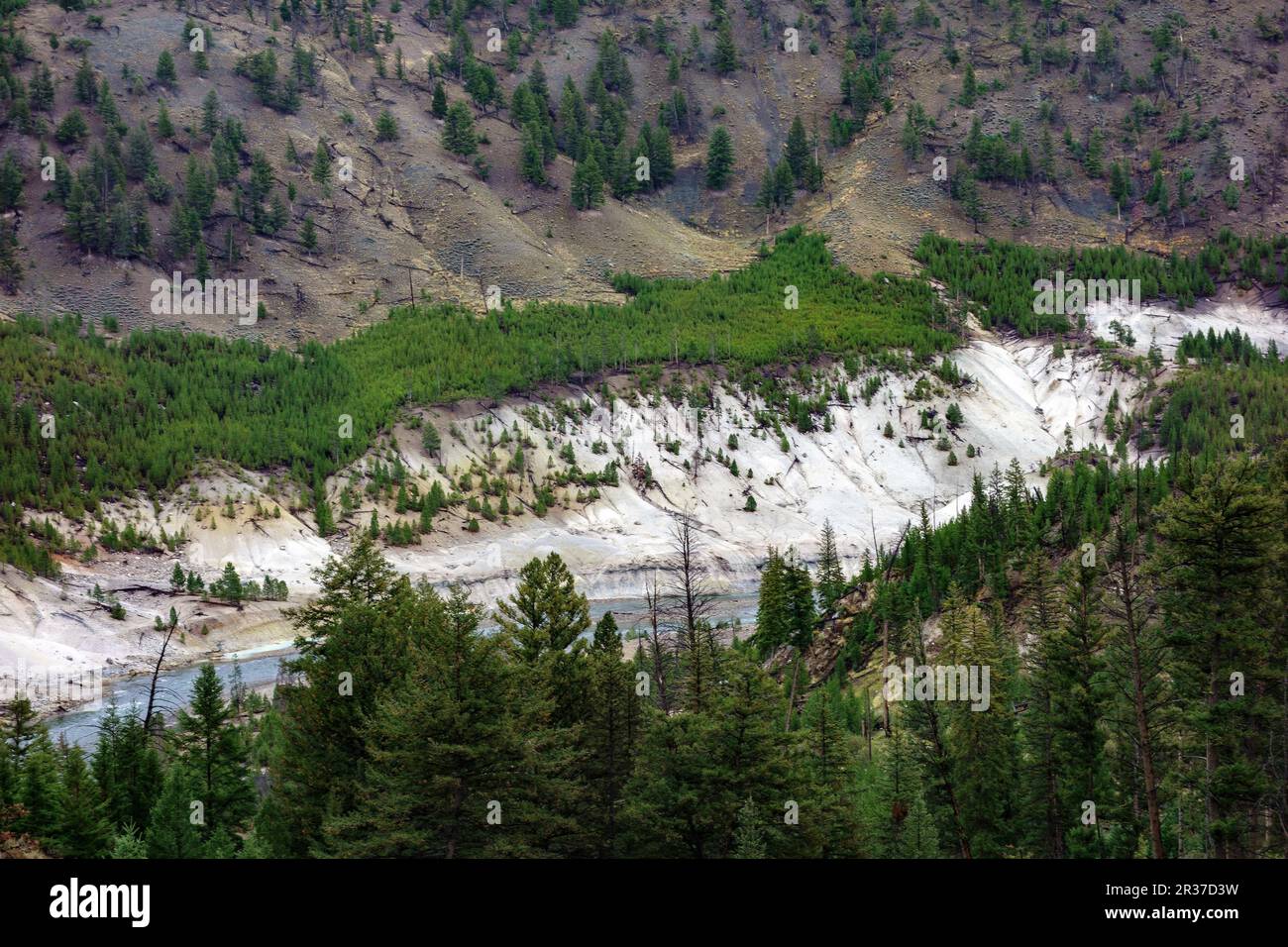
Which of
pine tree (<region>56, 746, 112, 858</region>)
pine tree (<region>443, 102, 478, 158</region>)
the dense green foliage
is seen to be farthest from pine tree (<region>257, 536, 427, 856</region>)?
pine tree (<region>443, 102, 478, 158</region>)

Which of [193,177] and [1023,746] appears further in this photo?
[193,177]

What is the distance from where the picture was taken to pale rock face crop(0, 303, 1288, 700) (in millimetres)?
86500

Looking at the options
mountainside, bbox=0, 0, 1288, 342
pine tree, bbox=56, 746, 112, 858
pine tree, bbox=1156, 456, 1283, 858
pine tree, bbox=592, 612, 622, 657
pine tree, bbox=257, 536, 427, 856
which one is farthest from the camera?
mountainside, bbox=0, 0, 1288, 342

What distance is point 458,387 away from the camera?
403ft

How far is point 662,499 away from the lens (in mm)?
118375

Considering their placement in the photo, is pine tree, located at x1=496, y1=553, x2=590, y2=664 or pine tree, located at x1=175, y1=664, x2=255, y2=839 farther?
pine tree, located at x1=175, y1=664, x2=255, y2=839

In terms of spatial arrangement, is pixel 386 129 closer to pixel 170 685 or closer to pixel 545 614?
pixel 170 685

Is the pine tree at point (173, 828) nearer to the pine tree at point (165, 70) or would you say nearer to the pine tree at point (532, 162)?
the pine tree at point (532, 162)

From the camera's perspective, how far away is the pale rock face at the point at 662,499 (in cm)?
8650

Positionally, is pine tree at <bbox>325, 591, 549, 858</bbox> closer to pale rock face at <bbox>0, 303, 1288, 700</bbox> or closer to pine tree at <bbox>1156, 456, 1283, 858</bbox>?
pine tree at <bbox>1156, 456, 1283, 858</bbox>

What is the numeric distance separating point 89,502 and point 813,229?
346ft

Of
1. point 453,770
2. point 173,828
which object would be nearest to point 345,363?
point 173,828
